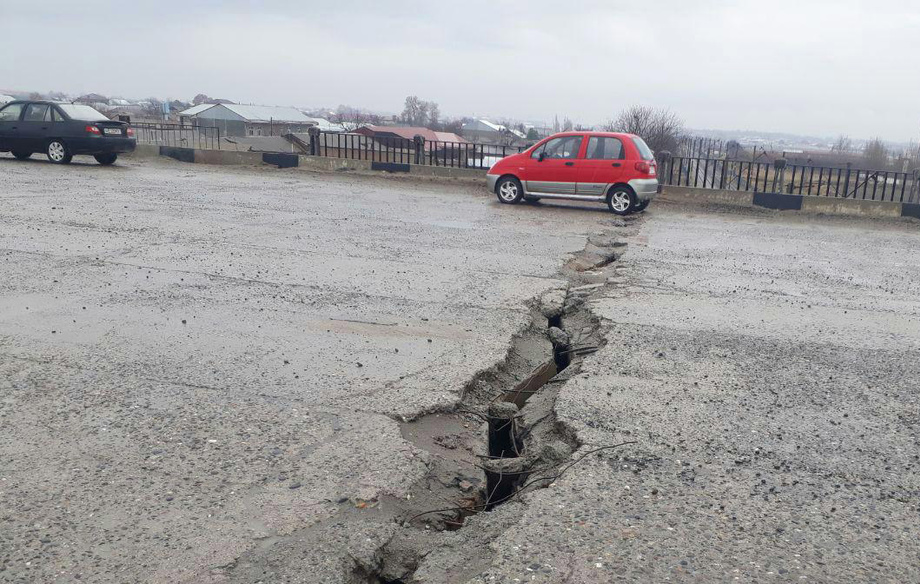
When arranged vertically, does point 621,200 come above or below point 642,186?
below

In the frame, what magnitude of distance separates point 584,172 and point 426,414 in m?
11.4

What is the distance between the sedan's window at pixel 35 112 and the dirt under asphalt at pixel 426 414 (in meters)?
12.0

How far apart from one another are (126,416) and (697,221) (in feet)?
40.8

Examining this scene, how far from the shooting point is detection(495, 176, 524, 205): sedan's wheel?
15836mm

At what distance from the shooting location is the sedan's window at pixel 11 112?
19.8 meters

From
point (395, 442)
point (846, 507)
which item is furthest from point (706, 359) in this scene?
point (395, 442)

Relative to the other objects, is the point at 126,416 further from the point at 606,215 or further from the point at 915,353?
the point at 606,215

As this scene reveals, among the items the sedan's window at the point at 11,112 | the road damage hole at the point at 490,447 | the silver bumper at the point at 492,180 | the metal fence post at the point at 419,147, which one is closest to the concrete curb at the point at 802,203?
the silver bumper at the point at 492,180

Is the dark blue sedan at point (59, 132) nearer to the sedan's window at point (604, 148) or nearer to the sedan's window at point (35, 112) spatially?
A: the sedan's window at point (35, 112)

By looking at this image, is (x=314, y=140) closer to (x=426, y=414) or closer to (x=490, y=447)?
(x=426, y=414)

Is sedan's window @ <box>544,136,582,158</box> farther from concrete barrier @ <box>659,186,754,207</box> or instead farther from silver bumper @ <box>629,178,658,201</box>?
concrete barrier @ <box>659,186,754,207</box>

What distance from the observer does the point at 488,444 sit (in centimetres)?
435

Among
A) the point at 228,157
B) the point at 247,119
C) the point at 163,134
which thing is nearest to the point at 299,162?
the point at 228,157

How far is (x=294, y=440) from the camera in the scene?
3959mm
